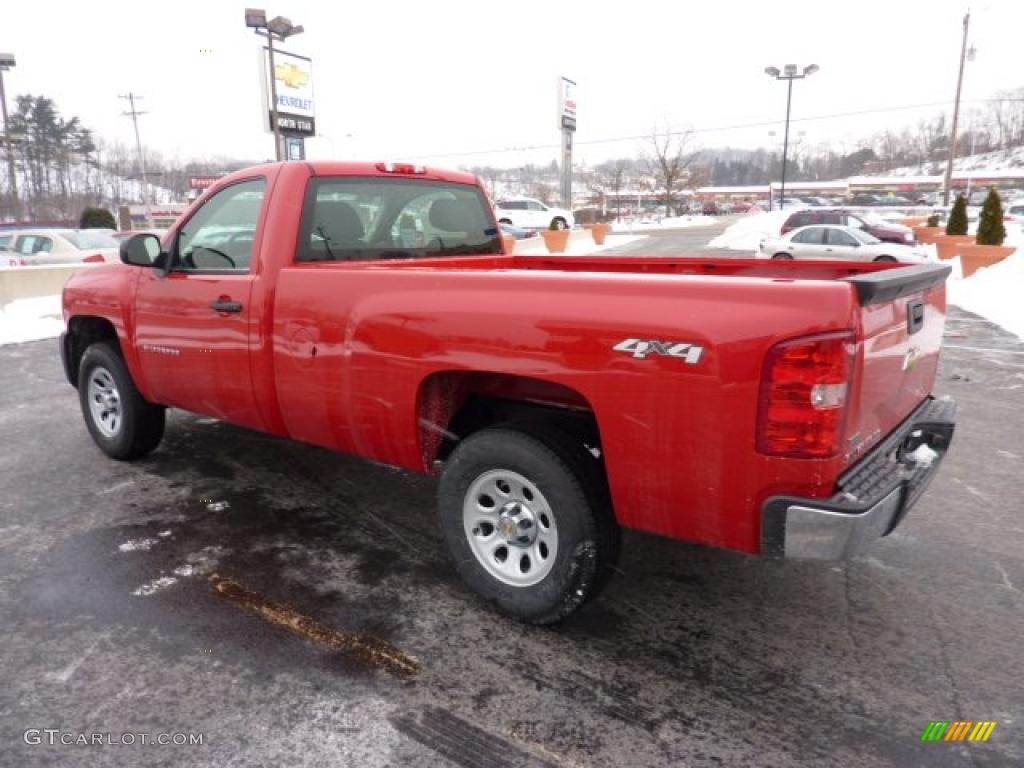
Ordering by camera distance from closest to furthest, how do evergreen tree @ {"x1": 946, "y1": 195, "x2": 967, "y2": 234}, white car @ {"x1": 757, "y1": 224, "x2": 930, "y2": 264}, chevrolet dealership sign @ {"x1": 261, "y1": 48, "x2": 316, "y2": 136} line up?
1. white car @ {"x1": 757, "y1": 224, "x2": 930, "y2": 264}
2. evergreen tree @ {"x1": 946, "y1": 195, "x2": 967, "y2": 234}
3. chevrolet dealership sign @ {"x1": 261, "y1": 48, "x2": 316, "y2": 136}

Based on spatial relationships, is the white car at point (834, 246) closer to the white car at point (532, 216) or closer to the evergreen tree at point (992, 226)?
the evergreen tree at point (992, 226)

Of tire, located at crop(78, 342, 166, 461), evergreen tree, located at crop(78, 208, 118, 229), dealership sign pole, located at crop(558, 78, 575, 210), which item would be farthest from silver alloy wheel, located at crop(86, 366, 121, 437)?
dealership sign pole, located at crop(558, 78, 575, 210)

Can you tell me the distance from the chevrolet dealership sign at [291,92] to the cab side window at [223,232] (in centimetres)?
2764

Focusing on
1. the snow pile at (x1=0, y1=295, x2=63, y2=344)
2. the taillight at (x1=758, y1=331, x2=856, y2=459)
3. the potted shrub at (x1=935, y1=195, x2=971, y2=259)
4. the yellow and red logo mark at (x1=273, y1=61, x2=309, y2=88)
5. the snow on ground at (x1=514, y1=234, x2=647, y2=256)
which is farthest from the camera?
the yellow and red logo mark at (x1=273, y1=61, x2=309, y2=88)

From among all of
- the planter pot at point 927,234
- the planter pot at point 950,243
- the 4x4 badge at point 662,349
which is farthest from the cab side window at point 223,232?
the planter pot at point 927,234

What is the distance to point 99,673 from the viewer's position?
9.22 ft

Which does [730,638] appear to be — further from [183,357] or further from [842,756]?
[183,357]

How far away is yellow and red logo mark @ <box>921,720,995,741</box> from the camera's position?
2.44 meters

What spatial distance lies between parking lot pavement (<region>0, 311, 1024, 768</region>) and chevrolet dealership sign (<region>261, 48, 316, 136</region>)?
28.4 meters

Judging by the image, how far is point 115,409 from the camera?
523 centimetres

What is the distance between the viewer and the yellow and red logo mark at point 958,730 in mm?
2443

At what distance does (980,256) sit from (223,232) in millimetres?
17801

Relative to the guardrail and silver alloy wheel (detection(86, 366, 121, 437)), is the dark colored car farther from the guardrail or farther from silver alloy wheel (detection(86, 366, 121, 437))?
silver alloy wheel (detection(86, 366, 121, 437))

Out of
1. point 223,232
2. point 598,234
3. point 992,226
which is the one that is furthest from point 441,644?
point 598,234
